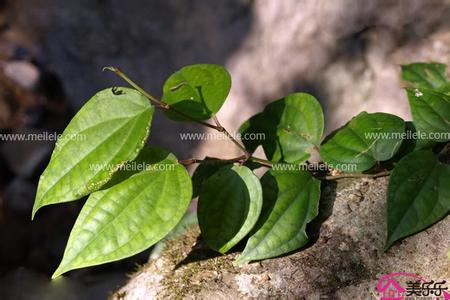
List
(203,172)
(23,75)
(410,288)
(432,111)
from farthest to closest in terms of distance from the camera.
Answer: (23,75), (203,172), (432,111), (410,288)

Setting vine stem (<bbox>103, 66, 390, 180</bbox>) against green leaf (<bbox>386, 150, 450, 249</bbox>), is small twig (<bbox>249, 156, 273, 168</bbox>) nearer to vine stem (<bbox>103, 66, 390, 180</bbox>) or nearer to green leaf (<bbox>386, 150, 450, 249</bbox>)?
vine stem (<bbox>103, 66, 390, 180</bbox>)

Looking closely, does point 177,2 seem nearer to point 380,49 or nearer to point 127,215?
point 380,49

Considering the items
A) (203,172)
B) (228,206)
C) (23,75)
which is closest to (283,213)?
(228,206)

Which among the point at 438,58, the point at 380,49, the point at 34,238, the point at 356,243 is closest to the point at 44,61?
the point at 34,238

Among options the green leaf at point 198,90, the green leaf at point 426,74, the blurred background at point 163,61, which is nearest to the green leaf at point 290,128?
the green leaf at point 198,90

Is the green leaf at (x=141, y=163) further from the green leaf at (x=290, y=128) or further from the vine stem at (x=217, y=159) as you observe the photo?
the green leaf at (x=290, y=128)

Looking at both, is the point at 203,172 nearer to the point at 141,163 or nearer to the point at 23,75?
the point at 141,163

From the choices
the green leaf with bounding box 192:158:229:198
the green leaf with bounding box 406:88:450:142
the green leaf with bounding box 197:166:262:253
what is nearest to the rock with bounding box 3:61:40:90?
the green leaf with bounding box 192:158:229:198
